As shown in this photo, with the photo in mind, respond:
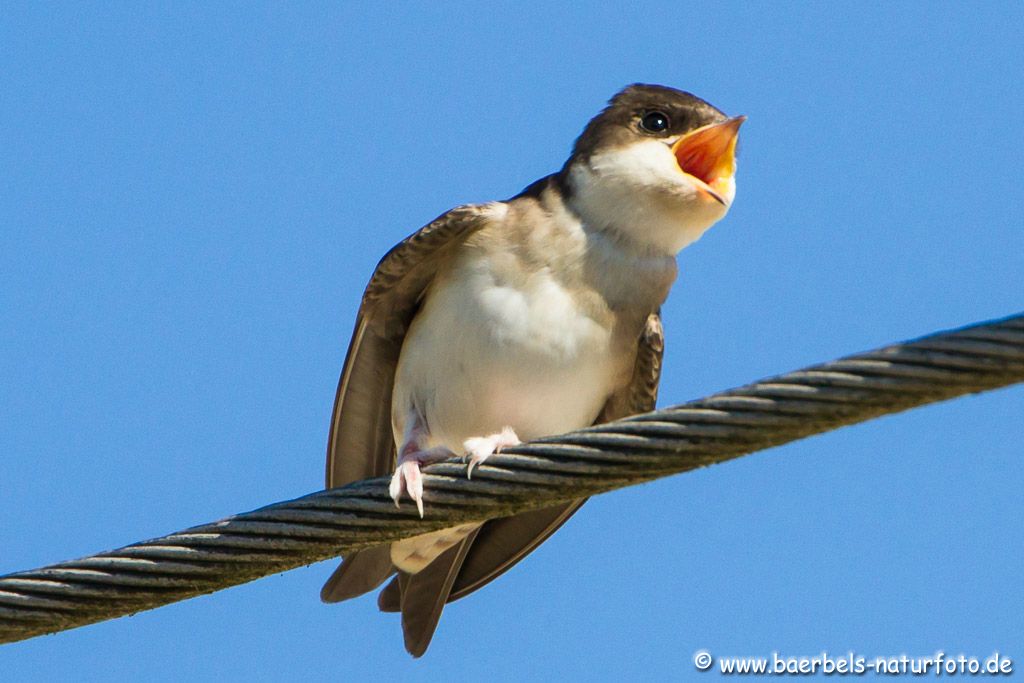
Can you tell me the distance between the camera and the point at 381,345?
7.48 metres

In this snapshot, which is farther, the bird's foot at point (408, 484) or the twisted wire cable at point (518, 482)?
the bird's foot at point (408, 484)

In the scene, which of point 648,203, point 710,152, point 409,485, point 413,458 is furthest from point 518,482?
point 710,152

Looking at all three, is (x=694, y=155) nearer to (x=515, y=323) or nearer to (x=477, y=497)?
(x=515, y=323)

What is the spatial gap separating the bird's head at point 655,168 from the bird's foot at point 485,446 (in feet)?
3.41

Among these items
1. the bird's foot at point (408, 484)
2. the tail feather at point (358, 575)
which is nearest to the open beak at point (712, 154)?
the tail feather at point (358, 575)

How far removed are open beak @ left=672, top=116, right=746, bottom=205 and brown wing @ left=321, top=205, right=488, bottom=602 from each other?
41.0 inches

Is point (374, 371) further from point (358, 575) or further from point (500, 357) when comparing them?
point (358, 575)

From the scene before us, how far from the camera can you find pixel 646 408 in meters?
7.34

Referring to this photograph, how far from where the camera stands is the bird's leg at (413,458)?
187 inches

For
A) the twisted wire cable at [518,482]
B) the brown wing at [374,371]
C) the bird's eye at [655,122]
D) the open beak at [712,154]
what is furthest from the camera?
the bird's eye at [655,122]

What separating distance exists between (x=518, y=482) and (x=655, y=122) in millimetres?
3298

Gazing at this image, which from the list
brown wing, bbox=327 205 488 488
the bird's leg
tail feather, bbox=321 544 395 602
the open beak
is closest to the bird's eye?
the open beak

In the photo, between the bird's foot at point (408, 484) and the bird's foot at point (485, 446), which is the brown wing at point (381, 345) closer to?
the bird's foot at point (485, 446)

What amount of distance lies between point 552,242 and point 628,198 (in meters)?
0.43
